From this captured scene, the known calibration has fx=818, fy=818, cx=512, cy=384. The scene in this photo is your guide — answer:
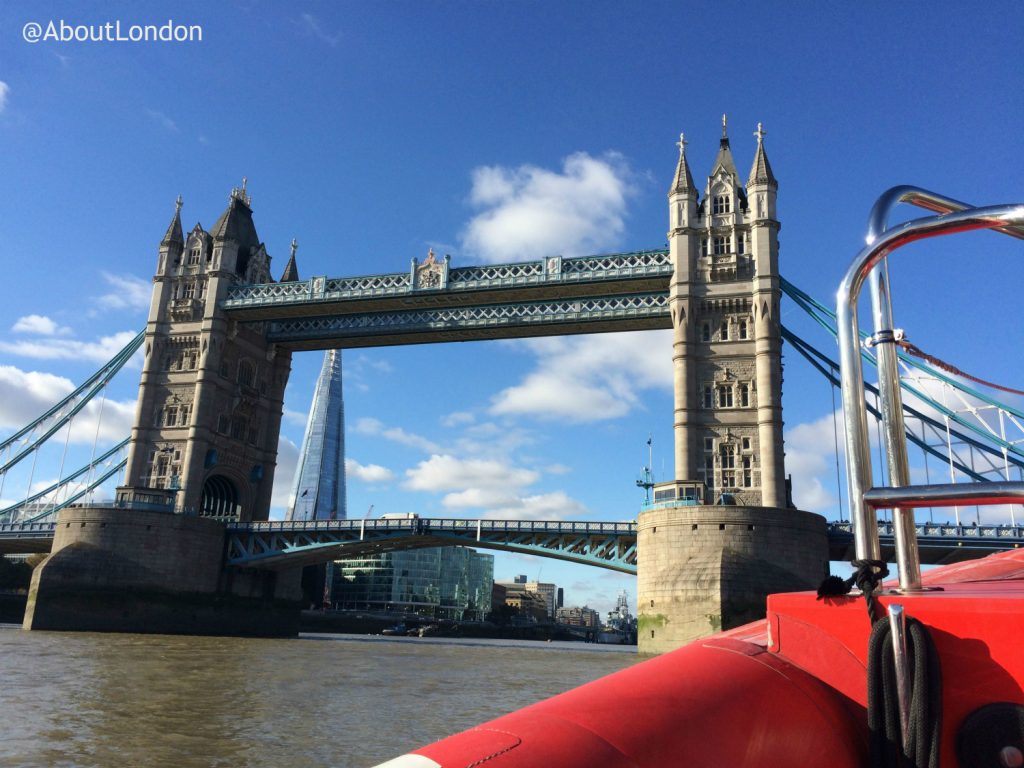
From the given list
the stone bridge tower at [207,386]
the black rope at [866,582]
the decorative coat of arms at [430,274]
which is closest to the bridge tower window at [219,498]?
the stone bridge tower at [207,386]

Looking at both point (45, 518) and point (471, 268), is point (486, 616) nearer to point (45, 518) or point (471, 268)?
point (45, 518)

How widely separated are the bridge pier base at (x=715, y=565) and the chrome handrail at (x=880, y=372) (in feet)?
89.2

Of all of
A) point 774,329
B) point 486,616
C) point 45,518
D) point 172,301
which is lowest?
point 486,616

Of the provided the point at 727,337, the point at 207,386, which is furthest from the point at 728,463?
the point at 207,386

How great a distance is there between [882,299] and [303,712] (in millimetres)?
10214

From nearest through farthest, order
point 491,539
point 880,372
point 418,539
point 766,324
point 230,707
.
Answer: point 880,372
point 230,707
point 766,324
point 491,539
point 418,539

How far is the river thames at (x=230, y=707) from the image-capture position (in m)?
7.59

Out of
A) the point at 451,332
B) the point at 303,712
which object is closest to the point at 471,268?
the point at 451,332

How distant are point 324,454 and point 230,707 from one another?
376 feet

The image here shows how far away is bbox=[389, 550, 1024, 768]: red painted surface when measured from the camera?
171cm

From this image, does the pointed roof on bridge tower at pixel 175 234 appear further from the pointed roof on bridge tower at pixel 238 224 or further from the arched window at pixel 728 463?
the arched window at pixel 728 463

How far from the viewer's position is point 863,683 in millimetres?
2018

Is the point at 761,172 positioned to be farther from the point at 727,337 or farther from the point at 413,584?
the point at 413,584

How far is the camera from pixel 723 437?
114ft
